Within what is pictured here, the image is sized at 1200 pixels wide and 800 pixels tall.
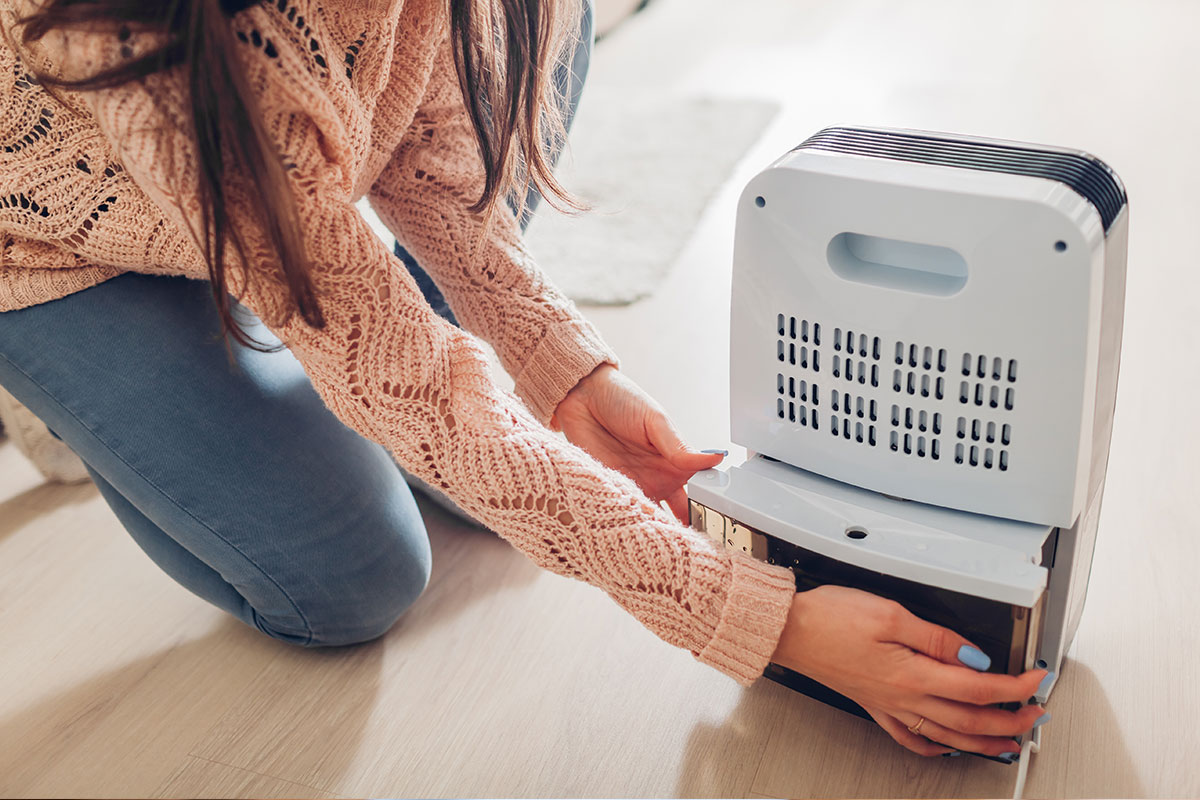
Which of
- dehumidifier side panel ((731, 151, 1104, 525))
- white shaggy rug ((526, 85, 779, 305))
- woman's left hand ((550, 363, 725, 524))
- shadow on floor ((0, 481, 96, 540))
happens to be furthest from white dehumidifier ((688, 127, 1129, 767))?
shadow on floor ((0, 481, 96, 540))

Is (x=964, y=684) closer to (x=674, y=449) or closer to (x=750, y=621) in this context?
(x=750, y=621)

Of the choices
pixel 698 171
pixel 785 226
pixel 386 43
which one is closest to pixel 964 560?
pixel 785 226

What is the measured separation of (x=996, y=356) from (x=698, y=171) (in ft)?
4.34

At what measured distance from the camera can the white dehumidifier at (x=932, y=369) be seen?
1.95 feet

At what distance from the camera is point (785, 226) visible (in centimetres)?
67

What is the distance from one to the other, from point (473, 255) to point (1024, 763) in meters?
0.59

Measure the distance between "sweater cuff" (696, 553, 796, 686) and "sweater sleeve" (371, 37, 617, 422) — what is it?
10.7 inches

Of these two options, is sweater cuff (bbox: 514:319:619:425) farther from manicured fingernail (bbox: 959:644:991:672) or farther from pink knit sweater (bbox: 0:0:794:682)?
manicured fingernail (bbox: 959:644:991:672)

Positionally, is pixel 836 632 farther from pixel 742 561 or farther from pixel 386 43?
pixel 386 43

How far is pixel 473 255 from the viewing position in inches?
35.3

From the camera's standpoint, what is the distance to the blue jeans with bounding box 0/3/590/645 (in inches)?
32.4

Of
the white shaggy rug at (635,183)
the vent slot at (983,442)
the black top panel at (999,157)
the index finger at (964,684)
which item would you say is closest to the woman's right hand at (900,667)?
the index finger at (964,684)

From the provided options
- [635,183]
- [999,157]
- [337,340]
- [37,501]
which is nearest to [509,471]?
[337,340]

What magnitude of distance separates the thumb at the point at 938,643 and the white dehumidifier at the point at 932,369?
2 centimetres
